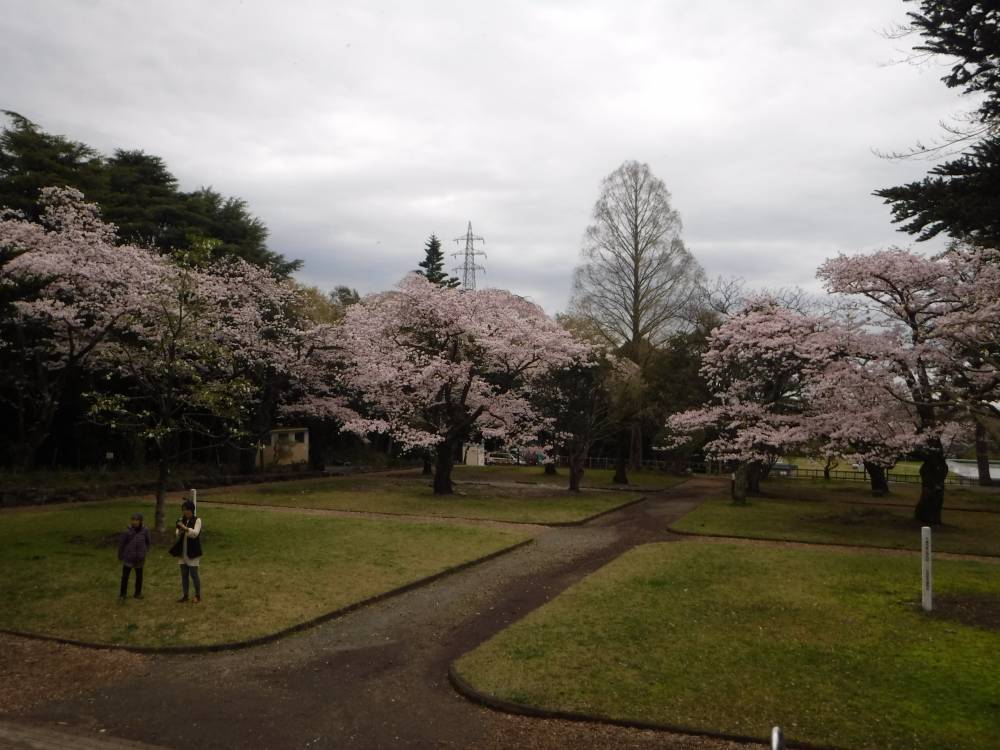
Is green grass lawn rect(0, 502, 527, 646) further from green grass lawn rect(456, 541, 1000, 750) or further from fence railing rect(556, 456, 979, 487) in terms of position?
fence railing rect(556, 456, 979, 487)

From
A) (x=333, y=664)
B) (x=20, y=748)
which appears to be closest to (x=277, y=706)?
(x=333, y=664)

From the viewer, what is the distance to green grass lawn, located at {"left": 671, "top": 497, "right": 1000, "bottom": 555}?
18.8 meters

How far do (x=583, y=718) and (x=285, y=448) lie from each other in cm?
3476

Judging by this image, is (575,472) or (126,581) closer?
(126,581)

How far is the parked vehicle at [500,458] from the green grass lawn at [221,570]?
3383cm

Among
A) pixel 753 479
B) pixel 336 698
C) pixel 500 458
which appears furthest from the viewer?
pixel 500 458

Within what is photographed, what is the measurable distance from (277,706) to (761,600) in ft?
27.0

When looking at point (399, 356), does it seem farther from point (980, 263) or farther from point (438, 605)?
point (980, 263)

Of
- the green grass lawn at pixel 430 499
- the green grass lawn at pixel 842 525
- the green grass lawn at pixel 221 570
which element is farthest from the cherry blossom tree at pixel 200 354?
the green grass lawn at pixel 842 525

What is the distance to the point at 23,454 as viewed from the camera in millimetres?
24016

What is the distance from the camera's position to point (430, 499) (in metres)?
26.5

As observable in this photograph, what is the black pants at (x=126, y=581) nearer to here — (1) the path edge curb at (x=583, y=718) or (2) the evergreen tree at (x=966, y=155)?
(1) the path edge curb at (x=583, y=718)

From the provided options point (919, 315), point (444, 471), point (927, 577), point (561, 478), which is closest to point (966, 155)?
point (927, 577)

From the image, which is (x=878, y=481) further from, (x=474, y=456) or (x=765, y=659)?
(x=765, y=659)
